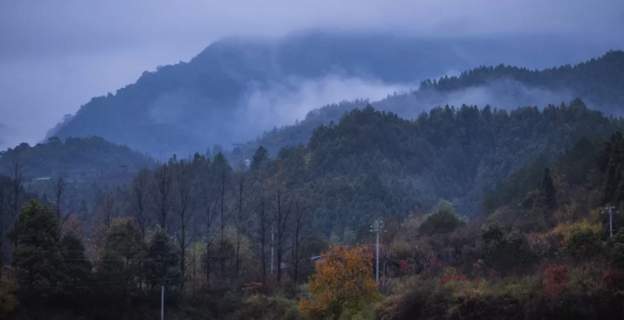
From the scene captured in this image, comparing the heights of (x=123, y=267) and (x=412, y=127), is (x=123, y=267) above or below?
below

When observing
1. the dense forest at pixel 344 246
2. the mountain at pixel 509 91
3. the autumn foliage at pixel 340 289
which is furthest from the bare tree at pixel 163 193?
the mountain at pixel 509 91

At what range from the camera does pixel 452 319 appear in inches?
814

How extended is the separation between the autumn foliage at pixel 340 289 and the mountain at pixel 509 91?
4597 inches

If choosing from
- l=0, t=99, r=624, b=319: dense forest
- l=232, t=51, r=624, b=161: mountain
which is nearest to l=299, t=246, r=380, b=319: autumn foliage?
l=0, t=99, r=624, b=319: dense forest

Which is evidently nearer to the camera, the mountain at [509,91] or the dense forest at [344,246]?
the dense forest at [344,246]

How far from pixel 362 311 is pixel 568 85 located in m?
144

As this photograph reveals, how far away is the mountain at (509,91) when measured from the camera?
15100cm

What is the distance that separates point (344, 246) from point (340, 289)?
16.6 feet

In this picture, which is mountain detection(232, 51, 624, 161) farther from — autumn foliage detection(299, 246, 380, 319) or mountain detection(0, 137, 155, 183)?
autumn foliage detection(299, 246, 380, 319)

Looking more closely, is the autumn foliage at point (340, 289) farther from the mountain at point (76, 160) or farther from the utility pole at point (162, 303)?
the mountain at point (76, 160)

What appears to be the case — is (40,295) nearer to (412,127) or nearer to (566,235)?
(566,235)

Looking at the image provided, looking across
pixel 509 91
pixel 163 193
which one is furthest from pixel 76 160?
pixel 163 193

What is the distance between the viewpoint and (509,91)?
161000 mm

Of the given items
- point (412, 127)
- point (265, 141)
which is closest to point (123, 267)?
point (412, 127)
